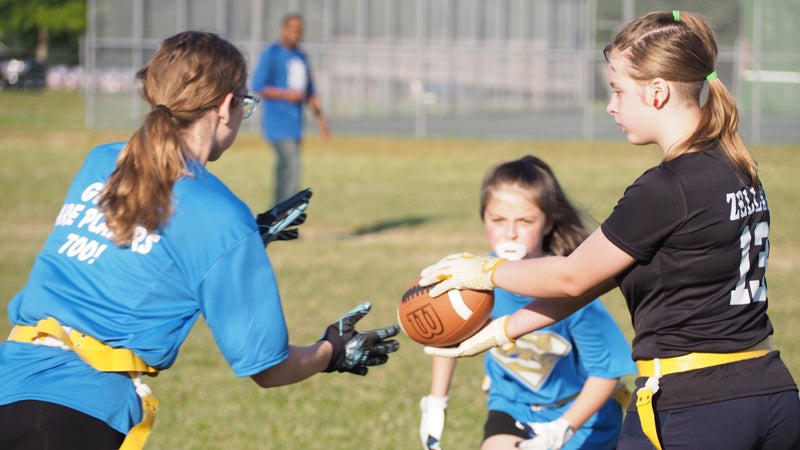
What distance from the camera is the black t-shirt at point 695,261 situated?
9.88ft

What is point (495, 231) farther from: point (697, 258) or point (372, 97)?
point (372, 97)

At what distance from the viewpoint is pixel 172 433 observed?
612cm

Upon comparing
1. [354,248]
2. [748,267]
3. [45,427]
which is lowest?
[354,248]

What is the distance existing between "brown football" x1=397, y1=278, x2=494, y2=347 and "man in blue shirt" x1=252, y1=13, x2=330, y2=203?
29.4 feet

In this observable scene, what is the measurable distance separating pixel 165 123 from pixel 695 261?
60.4 inches

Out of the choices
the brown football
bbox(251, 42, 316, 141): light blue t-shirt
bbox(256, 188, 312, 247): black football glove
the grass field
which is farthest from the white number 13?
bbox(251, 42, 316, 141): light blue t-shirt

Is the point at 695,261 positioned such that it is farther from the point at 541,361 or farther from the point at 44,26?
the point at 44,26

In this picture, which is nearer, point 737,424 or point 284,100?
point 737,424

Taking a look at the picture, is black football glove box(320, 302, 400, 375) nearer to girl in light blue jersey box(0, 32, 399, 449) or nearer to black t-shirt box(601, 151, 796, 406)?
girl in light blue jersey box(0, 32, 399, 449)

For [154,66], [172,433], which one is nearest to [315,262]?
[172,433]

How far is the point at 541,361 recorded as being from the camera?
4.50m

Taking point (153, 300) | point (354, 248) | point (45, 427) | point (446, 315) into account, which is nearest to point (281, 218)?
point (446, 315)

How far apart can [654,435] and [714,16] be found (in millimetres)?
32711

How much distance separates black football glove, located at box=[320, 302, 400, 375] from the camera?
355cm
